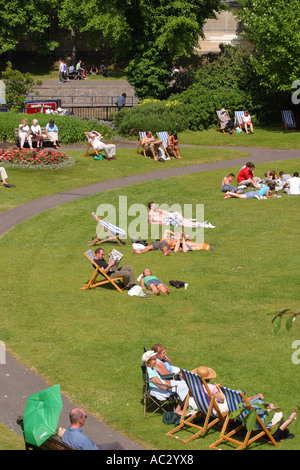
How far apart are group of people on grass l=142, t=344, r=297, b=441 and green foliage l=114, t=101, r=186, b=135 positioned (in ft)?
71.8

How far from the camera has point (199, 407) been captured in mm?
9953

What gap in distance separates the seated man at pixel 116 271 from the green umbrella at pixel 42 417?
277 inches

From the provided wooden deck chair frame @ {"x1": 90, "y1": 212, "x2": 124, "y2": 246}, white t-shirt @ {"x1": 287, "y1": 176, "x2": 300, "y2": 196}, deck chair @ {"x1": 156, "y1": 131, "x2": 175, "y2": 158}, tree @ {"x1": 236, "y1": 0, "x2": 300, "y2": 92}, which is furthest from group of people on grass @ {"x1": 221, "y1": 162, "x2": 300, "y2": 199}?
tree @ {"x1": 236, "y1": 0, "x2": 300, "y2": 92}

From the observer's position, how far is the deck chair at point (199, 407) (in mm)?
9688

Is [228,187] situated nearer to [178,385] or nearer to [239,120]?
[239,120]

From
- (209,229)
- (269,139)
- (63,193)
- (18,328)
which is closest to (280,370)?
(18,328)

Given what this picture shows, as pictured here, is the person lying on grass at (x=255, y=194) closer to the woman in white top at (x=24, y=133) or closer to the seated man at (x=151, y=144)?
the seated man at (x=151, y=144)

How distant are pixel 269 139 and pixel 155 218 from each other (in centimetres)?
1470

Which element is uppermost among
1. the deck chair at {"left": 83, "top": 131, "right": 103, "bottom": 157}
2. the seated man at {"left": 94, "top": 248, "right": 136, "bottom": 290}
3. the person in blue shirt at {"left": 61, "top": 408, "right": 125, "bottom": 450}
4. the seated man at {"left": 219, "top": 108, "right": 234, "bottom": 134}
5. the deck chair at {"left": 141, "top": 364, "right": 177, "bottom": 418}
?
the seated man at {"left": 219, "top": 108, "right": 234, "bottom": 134}

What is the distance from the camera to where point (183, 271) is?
16.8 metres

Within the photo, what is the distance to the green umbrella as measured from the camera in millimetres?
8234

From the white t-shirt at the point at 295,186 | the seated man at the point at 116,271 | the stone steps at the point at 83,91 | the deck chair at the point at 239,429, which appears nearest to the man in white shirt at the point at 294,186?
the white t-shirt at the point at 295,186

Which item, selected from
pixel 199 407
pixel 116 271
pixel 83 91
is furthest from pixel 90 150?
pixel 83 91

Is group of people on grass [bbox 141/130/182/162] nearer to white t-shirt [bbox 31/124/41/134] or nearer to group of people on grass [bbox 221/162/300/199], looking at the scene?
white t-shirt [bbox 31/124/41/134]
